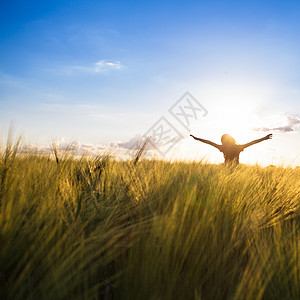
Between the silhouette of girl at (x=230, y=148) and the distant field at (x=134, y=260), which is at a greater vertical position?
the silhouette of girl at (x=230, y=148)

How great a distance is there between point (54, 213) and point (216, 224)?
1038mm

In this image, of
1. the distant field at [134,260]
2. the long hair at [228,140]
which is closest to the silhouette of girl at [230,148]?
the long hair at [228,140]

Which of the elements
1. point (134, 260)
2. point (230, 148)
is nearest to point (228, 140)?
point (230, 148)

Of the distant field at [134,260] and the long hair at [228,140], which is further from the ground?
the long hair at [228,140]

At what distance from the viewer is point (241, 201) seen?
2104mm

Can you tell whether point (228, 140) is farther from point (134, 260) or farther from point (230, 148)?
point (134, 260)

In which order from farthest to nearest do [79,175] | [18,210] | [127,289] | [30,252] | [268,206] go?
[79,175] → [268,206] → [18,210] → [30,252] → [127,289]

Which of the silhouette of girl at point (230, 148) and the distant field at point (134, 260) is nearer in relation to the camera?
the distant field at point (134, 260)

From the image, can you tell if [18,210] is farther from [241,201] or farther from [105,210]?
[241,201]

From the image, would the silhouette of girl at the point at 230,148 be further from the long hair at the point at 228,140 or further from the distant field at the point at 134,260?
the distant field at the point at 134,260

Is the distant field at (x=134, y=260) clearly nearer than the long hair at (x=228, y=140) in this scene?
Yes

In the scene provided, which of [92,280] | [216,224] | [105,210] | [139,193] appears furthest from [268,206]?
[92,280]

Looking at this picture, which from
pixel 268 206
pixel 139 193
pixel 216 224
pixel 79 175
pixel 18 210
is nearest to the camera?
pixel 18 210

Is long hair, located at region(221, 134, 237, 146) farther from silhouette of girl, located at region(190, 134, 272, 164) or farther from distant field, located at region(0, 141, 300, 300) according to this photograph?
distant field, located at region(0, 141, 300, 300)
